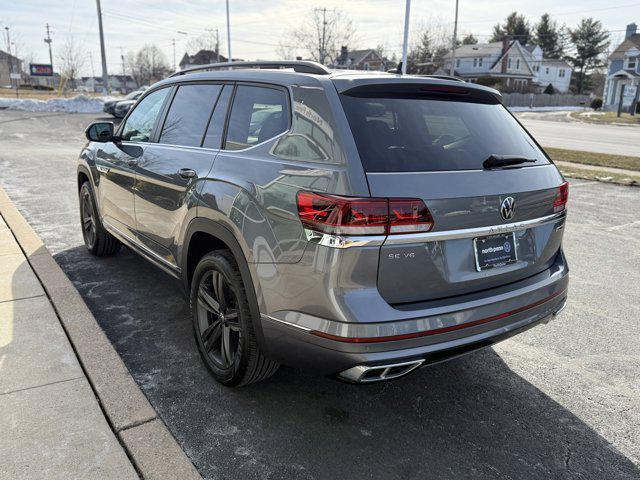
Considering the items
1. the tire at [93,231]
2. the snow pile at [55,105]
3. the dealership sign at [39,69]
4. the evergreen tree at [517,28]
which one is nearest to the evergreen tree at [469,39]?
the evergreen tree at [517,28]

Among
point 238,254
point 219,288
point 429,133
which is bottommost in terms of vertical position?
point 219,288

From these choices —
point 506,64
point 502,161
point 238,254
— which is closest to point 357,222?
point 238,254

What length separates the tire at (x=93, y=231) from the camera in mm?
5367

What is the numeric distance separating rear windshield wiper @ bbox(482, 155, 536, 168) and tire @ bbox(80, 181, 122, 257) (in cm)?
385

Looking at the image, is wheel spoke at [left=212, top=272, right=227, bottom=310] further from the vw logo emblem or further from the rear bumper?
the vw logo emblem

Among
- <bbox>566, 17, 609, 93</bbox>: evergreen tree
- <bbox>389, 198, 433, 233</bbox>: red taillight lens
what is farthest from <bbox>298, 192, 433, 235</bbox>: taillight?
<bbox>566, 17, 609, 93</bbox>: evergreen tree

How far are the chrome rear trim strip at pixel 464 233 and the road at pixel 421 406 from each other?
1.10 m

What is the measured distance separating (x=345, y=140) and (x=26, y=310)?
3077mm

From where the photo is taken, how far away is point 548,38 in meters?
90.9

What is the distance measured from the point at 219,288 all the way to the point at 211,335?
14.6 inches

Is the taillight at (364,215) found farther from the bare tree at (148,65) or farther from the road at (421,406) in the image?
the bare tree at (148,65)

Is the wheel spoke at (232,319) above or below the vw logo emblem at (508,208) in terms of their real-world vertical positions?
below

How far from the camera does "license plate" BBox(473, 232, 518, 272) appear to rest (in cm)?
261

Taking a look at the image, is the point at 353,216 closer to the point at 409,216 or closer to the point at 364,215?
the point at 364,215
